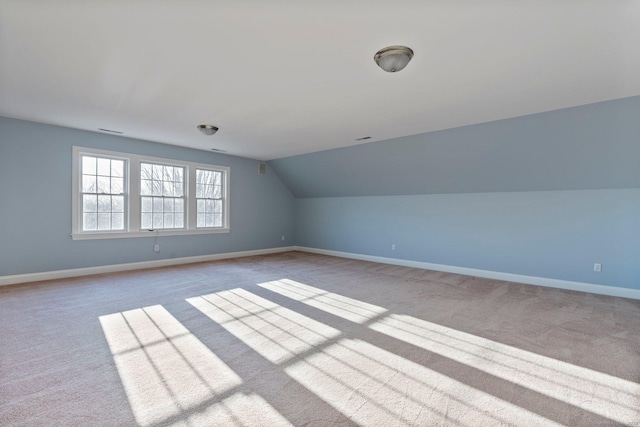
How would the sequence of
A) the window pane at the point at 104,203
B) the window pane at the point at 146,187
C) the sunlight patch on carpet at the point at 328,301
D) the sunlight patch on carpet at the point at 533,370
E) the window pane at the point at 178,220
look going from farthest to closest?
the window pane at the point at 178,220, the window pane at the point at 146,187, the window pane at the point at 104,203, the sunlight patch on carpet at the point at 328,301, the sunlight patch on carpet at the point at 533,370

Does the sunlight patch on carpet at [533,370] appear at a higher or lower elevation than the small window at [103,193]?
lower

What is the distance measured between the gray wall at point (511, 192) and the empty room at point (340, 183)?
0.10ft

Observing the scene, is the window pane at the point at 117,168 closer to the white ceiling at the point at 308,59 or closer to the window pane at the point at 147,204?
the window pane at the point at 147,204

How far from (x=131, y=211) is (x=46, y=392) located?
4.03m

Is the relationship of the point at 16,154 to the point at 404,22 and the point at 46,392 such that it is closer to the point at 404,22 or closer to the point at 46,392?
the point at 46,392

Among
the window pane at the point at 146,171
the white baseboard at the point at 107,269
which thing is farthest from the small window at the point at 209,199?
the window pane at the point at 146,171

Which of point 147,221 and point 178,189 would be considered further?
point 178,189

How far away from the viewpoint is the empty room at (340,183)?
1.89 m

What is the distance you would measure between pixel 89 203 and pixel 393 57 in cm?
523

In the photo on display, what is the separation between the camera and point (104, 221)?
16.9ft

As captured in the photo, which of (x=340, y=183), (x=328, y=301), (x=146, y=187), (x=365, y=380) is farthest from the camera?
(x=340, y=183)

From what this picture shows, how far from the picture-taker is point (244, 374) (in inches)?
82.9

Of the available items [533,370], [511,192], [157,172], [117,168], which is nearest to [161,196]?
[157,172]

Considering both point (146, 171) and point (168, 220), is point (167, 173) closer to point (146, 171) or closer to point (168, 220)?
point (146, 171)
